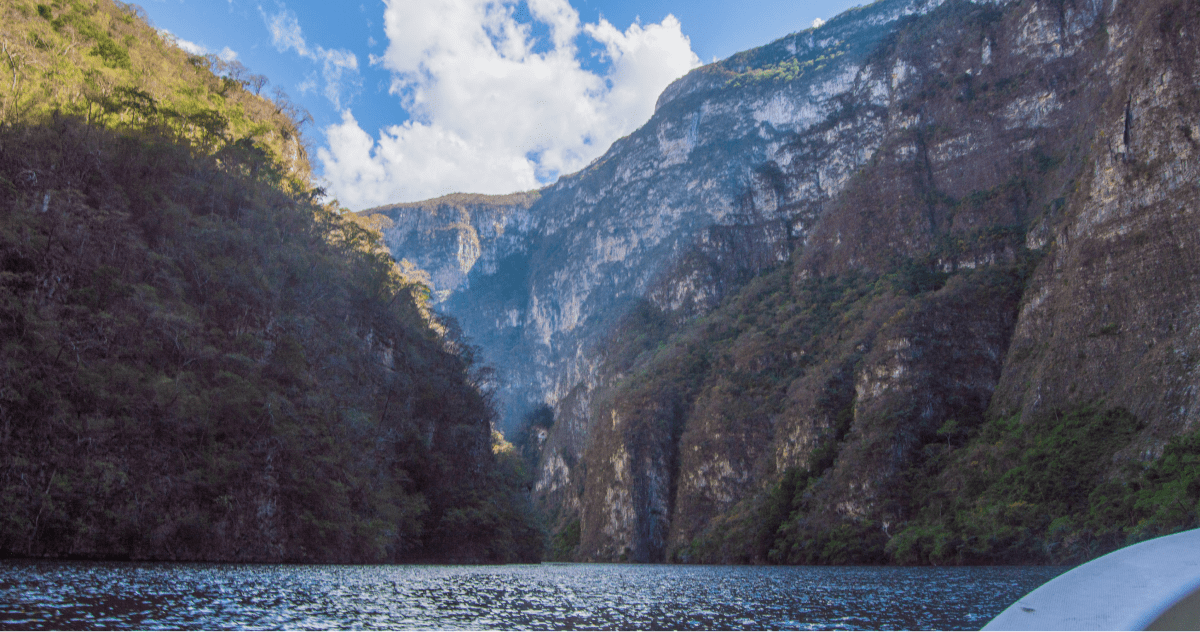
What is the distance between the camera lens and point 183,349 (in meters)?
36.8

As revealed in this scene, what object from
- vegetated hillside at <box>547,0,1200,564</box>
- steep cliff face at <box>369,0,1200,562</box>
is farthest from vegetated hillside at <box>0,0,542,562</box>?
steep cliff face at <box>369,0,1200,562</box>

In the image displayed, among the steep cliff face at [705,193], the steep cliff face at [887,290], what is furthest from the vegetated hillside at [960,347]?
the steep cliff face at [705,193]

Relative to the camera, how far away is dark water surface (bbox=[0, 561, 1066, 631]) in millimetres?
14062

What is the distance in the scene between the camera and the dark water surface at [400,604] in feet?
46.1

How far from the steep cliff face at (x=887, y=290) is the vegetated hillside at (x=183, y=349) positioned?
1722 inches

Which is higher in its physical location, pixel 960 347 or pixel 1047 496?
pixel 960 347

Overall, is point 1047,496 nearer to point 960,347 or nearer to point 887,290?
point 960,347

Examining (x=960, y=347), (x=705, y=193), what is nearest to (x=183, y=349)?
(x=960, y=347)

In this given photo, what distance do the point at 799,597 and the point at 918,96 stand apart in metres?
114

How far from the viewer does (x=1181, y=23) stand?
6562cm

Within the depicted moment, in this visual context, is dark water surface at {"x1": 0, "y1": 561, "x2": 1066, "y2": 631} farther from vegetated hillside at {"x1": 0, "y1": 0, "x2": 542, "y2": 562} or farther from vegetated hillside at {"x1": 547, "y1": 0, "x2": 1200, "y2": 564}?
vegetated hillside at {"x1": 547, "y1": 0, "x2": 1200, "y2": 564}

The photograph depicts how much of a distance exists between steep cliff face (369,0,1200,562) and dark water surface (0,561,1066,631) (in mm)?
41875

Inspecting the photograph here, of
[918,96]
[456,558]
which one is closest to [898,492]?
[456,558]

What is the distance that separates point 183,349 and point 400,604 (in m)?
24.5
